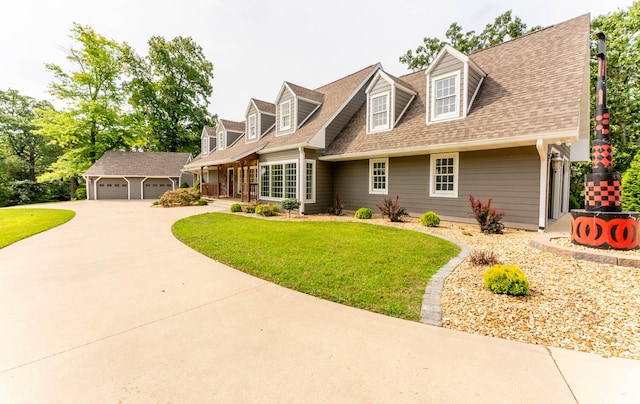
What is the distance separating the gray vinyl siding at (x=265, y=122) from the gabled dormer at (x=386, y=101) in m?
7.81

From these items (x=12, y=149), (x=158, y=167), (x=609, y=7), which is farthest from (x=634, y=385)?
(x=12, y=149)

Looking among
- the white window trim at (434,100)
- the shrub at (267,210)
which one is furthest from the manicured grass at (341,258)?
the white window trim at (434,100)

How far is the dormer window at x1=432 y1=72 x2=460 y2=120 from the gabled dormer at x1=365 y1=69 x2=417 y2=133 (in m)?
1.70

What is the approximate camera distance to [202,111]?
118 ft

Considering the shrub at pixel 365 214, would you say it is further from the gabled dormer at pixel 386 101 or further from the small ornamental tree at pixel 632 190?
the small ornamental tree at pixel 632 190

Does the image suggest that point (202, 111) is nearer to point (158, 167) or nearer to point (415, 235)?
point (158, 167)

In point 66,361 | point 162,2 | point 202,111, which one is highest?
point 202,111

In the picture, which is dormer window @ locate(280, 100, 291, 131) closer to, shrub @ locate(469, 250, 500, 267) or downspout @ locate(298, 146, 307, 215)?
downspout @ locate(298, 146, 307, 215)

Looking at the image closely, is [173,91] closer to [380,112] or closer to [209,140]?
[209,140]

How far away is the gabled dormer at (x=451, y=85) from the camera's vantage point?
938 centimetres

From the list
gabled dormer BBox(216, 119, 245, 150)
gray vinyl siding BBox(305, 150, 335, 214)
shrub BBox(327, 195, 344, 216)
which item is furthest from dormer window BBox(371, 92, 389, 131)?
gabled dormer BBox(216, 119, 245, 150)

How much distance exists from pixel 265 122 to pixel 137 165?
733 inches

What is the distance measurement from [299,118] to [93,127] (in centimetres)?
2552

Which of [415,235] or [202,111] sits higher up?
[202,111]
